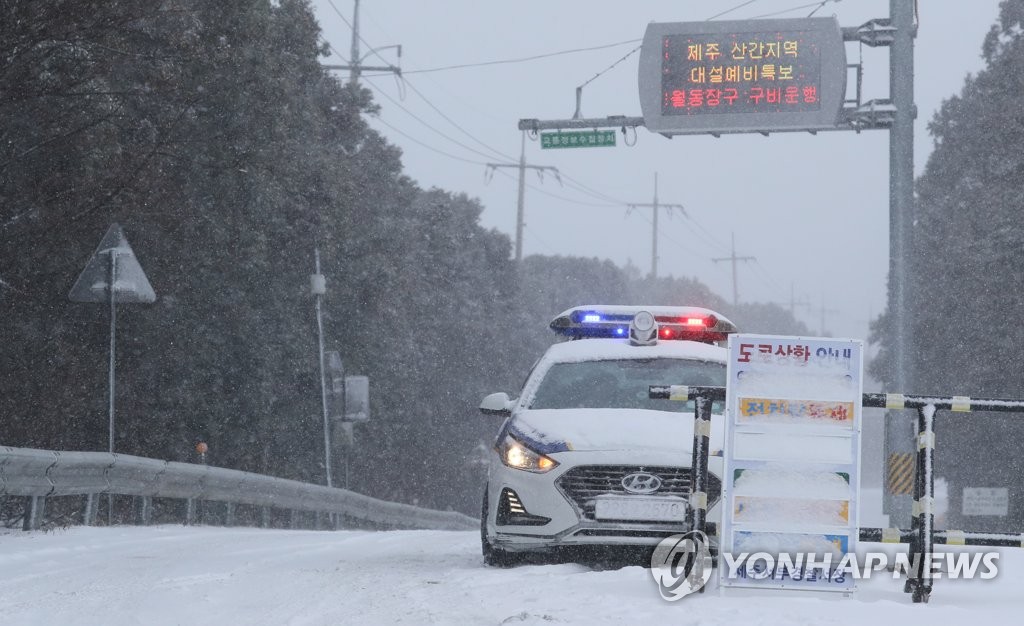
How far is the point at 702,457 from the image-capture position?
7.57 meters

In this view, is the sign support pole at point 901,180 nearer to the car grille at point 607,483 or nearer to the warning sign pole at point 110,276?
the warning sign pole at point 110,276

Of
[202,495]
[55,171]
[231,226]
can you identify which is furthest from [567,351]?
[231,226]

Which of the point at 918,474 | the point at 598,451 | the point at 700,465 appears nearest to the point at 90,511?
the point at 598,451

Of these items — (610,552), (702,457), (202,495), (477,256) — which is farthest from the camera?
(477,256)

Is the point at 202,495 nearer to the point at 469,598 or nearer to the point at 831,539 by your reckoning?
the point at 469,598

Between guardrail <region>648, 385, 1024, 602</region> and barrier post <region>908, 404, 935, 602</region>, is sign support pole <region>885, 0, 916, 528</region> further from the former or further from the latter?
barrier post <region>908, 404, 935, 602</region>

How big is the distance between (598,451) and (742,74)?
48.6 feet

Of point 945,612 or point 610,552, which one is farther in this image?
point 610,552

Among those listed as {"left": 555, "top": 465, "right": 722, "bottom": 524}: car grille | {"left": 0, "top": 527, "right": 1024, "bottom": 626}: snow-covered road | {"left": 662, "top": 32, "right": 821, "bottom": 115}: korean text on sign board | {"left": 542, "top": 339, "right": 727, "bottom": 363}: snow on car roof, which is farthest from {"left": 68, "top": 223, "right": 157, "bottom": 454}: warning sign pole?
{"left": 662, "top": 32, "right": 821, "bottom": 115}: korean text on sign board

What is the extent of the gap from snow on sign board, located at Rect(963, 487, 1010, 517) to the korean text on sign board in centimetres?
1576

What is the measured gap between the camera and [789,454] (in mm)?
7352

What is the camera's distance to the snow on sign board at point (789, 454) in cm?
729

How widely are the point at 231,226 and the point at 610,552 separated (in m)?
22.4

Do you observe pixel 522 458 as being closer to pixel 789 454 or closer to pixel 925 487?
pixel 789 454
